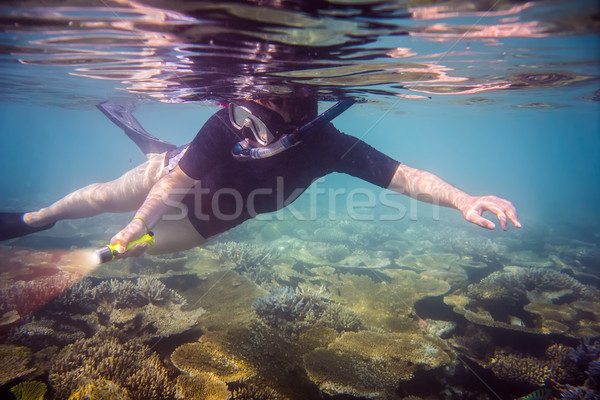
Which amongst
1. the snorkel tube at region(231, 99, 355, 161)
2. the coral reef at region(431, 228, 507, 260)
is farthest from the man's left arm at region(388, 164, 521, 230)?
the coral reef at region(431, 228, 507, 260)

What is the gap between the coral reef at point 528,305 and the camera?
571cm

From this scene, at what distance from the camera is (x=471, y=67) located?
7.61 m

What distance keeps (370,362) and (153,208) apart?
377 centimetres

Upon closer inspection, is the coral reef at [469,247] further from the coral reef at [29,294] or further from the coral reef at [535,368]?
the coral reef at [29,294]

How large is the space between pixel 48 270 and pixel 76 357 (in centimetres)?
528

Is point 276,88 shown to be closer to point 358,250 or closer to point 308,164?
point 308,164

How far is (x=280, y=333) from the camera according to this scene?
16.0 ft

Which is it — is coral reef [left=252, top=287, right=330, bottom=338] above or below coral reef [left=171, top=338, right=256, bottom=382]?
below

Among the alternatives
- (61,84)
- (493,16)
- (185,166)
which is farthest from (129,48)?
(61,84)

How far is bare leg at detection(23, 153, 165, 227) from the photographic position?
14.7ft

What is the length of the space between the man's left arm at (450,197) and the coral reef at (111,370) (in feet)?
13.0

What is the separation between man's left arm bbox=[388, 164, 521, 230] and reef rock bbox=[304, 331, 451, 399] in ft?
A: 8.43

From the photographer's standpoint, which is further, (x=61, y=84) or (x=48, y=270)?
(x=61, y=84)

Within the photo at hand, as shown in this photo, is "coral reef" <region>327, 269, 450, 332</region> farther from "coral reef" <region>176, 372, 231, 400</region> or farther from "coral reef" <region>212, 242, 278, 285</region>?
"coral reef" <region>176, 372, 231, 400</region>
